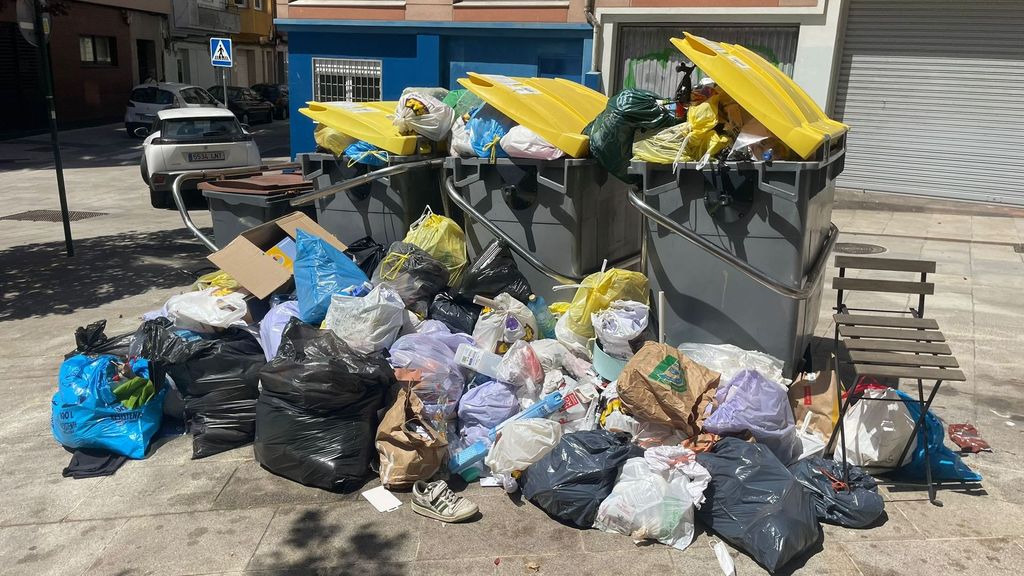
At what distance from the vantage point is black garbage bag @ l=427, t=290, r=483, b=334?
15.9ft

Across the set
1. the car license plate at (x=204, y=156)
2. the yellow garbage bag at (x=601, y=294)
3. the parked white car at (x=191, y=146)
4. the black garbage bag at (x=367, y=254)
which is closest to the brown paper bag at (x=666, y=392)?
the yellow garbage bag at (x=601, y=294)

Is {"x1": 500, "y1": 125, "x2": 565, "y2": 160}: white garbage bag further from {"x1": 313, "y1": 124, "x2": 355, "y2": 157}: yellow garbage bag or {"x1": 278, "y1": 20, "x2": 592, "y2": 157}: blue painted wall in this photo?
{"x1": 278, "y1": 20, "x2": 592, "y2": 157}: blue painted wall

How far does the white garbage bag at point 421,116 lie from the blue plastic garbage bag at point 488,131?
316mm

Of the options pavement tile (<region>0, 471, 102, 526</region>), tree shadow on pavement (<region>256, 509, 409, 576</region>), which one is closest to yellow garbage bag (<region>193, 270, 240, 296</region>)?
pavement tile (<region>0, 471, 102, 526</region>)

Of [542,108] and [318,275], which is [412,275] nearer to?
[318,275]

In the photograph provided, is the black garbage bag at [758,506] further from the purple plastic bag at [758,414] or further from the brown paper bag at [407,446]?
the brown paper bag at [407,446]

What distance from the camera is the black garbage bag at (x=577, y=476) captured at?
3.52 m

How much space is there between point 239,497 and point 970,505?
343cm

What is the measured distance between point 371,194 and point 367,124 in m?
0.50

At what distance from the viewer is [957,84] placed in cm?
1161

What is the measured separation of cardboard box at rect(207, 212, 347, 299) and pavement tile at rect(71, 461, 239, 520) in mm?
1267

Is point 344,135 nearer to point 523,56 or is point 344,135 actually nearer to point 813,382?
point 813,382

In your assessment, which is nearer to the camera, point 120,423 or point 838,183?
point 120,423

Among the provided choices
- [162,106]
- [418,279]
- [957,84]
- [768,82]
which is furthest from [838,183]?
[162,106]
